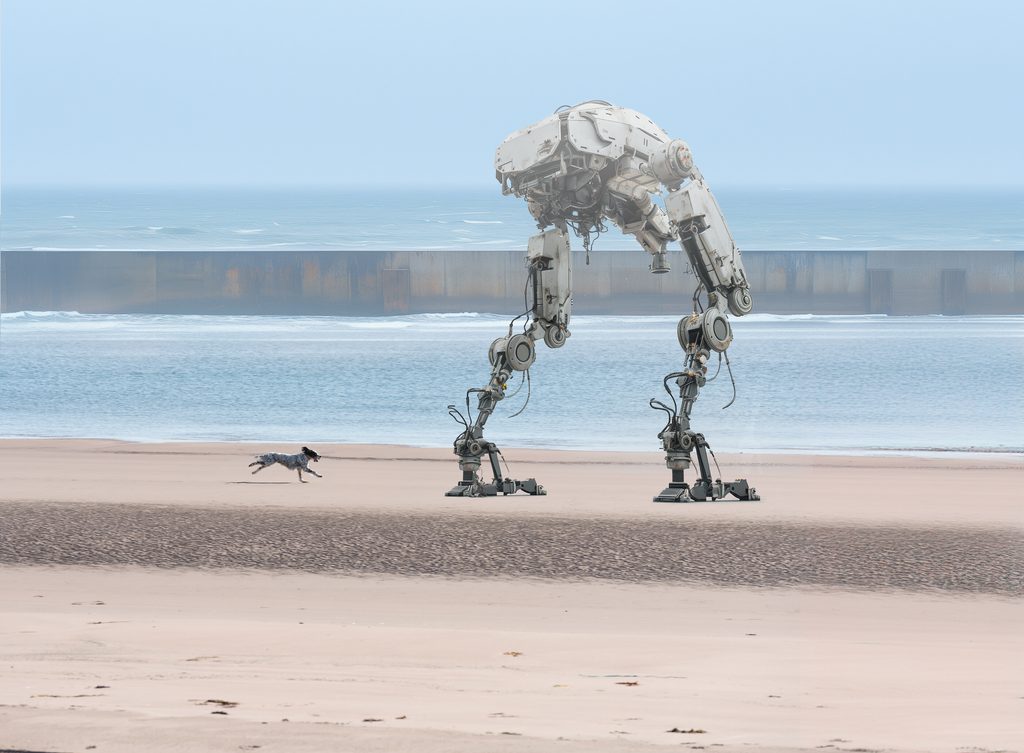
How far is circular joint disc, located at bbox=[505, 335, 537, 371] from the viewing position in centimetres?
1653

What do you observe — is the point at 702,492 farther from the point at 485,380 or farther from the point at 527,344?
the point at 485,380

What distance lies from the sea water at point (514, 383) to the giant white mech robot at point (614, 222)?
6.08 feet

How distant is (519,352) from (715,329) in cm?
197

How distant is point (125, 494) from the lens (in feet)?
57.0

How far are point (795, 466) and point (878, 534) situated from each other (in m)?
7.90

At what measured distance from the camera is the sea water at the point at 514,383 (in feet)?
97.0

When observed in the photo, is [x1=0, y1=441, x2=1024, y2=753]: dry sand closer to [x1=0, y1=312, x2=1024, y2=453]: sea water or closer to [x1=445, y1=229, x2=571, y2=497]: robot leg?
[x1=445, y1=229, x2=571, y2=497]: robot leg

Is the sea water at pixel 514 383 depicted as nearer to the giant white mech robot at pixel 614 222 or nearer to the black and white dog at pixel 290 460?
the giant white mech robot at pixel 614 222

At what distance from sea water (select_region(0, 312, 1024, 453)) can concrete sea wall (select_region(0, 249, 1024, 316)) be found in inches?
97.7

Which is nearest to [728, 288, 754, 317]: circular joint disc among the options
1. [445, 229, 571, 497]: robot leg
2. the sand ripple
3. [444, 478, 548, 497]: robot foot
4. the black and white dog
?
[445, 229, 571, 497]: robot leg

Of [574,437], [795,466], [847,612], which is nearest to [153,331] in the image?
[574,437]

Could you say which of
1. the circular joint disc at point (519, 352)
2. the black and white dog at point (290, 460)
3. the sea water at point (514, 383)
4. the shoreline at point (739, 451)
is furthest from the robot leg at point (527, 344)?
the shoreline at point (739, 451)

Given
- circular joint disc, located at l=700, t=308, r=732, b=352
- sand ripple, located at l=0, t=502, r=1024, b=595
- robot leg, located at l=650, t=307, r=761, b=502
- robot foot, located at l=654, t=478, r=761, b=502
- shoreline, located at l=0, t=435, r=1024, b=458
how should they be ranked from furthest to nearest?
shoreline, located at l=0, t=435, r=1024, b=458
robot foot, located at l=654, t=478, r=761, b=502
circular joint disc, located at l=700, t=308, r=732, b=352
robot leg, located at l=650, t=307, r=761, b=502
sand ripple, located at l=0, t=502, r=1024, b=595

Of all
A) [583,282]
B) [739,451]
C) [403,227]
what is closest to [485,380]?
[739,451]
